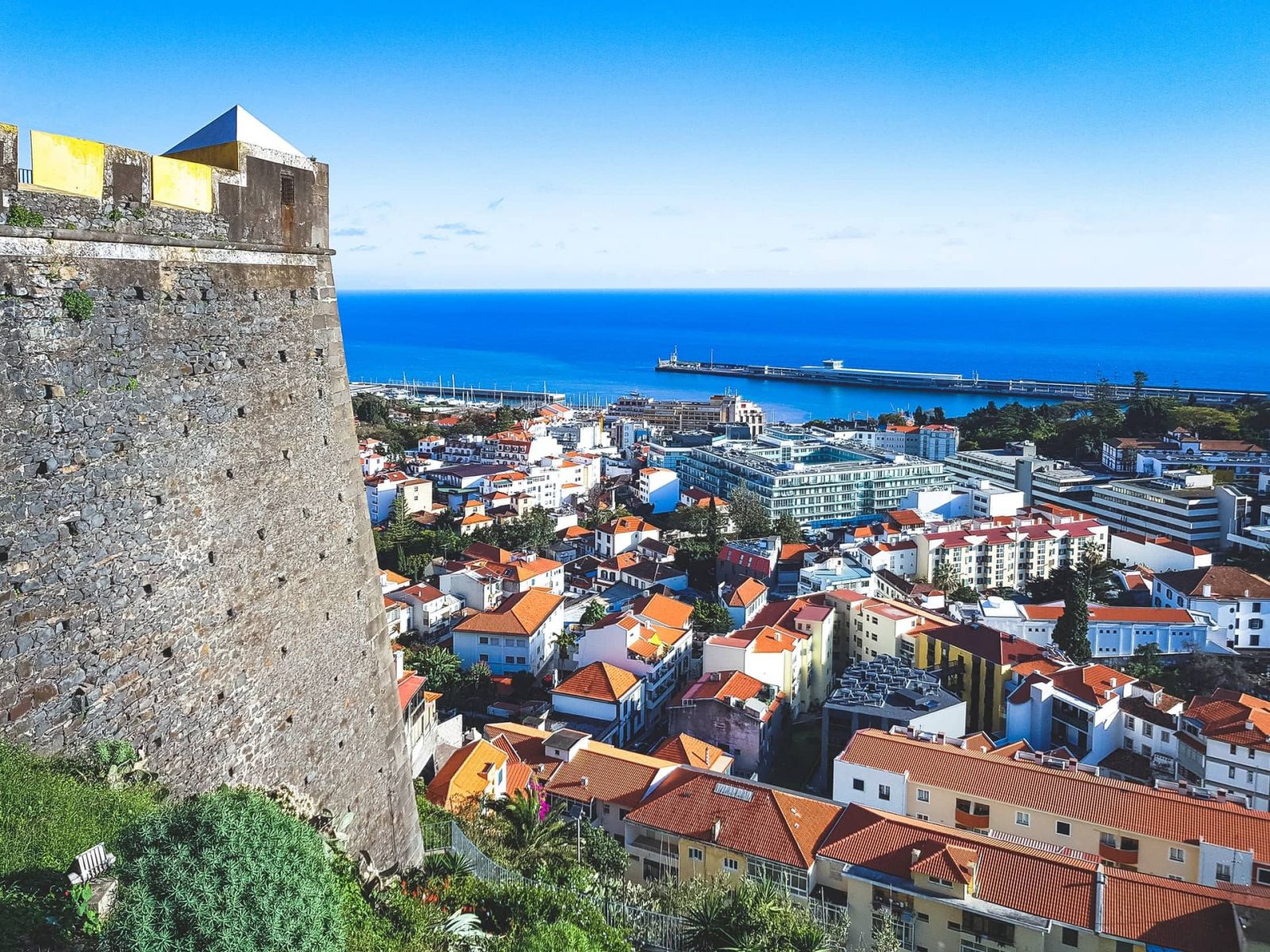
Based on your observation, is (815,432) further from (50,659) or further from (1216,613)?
(50,659)

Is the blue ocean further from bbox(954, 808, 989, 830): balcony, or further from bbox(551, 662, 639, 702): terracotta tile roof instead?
bbox(954, 808, 989, 830): balcony

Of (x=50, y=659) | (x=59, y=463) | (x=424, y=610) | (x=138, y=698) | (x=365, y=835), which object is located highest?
(x=59, y=463)

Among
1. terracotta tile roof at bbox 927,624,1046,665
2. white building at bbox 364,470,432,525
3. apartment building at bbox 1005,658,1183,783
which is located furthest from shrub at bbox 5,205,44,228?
white building at bbox 364,470,432,525

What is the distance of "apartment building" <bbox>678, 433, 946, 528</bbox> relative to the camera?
Answer: 47.3m

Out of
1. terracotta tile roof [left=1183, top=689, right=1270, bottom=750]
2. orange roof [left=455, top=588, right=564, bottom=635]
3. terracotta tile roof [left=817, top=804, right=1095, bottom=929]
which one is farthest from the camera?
orange roof [left=455, top=588, right=564, bottom=635]

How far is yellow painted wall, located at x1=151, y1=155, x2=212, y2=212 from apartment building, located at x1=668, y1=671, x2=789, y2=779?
57.2 feet

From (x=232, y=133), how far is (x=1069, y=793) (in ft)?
50.9

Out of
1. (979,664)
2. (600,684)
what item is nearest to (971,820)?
(979,664)

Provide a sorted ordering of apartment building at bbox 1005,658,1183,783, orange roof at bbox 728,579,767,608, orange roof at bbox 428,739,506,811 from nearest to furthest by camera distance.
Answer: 1. orange roof at bbox 428,739,506,811
2. apartment building at bbox 1005,658,1183,783
3. orange roof at bbox 728,579,767,608

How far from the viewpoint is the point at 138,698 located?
470 cm

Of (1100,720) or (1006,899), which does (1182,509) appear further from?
(1006,899)

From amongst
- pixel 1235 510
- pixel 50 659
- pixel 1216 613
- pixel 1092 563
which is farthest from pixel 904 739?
pixel 1235 510

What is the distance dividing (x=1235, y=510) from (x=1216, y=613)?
12.6 meters

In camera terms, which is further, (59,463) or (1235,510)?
(1235,510)
